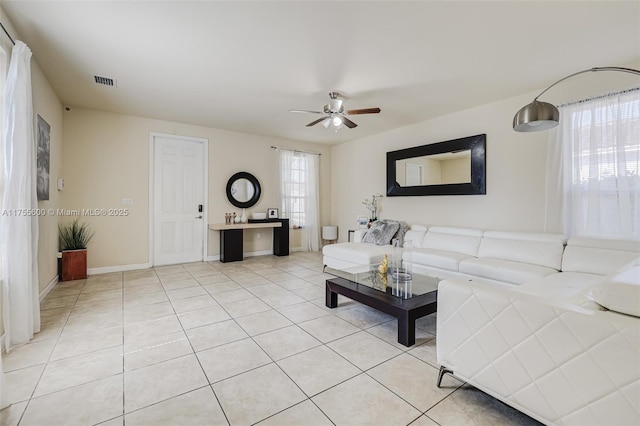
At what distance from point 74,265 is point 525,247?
616 centimetres

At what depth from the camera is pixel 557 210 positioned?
3480 mm

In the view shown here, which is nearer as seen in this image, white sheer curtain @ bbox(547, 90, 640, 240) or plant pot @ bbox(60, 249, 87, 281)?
white sheer curtain @ bbox(547, 90, 640, 240)

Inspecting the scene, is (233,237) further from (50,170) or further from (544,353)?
(544,353)

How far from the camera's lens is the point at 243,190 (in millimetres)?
5977

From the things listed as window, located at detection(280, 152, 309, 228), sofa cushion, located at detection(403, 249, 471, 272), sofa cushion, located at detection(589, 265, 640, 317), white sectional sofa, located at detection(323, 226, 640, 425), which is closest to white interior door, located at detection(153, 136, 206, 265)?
window, located at detection(280, 152, 309, 228)

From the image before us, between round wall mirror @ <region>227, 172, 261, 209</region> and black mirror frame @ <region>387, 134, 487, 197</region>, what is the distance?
2.85 metres

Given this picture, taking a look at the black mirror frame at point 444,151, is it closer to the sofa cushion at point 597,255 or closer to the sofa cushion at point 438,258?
the sofa cushion at point 438,258

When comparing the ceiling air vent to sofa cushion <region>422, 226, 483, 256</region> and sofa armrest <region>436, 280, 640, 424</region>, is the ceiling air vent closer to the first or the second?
sofa armrest <region>436, 280, 640, 424</region>

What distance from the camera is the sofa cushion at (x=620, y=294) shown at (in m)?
1.10

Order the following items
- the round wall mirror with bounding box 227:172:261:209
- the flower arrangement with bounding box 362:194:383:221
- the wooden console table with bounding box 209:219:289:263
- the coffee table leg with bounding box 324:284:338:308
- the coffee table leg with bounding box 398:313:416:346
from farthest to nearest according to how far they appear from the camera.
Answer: the flower arrangement with bounding box 362:194:383:221, the round wall mirror with bounding box 227:172:261:209, the wooden console table with bounding box 209:219:289:263, the coffee table leg with bounding box 324:284:338:308, the coffee table leg with bounding box 398:313:416:346

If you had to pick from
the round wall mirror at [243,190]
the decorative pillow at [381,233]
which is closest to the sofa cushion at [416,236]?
the decorative pillow at [381,233]

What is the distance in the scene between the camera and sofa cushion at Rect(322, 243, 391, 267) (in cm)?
409

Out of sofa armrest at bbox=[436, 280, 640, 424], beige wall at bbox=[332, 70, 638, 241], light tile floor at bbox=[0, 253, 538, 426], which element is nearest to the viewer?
sofa armrest at bbox=[436, 280, 640, 424]

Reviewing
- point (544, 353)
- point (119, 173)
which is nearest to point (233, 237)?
point (119, 173)
